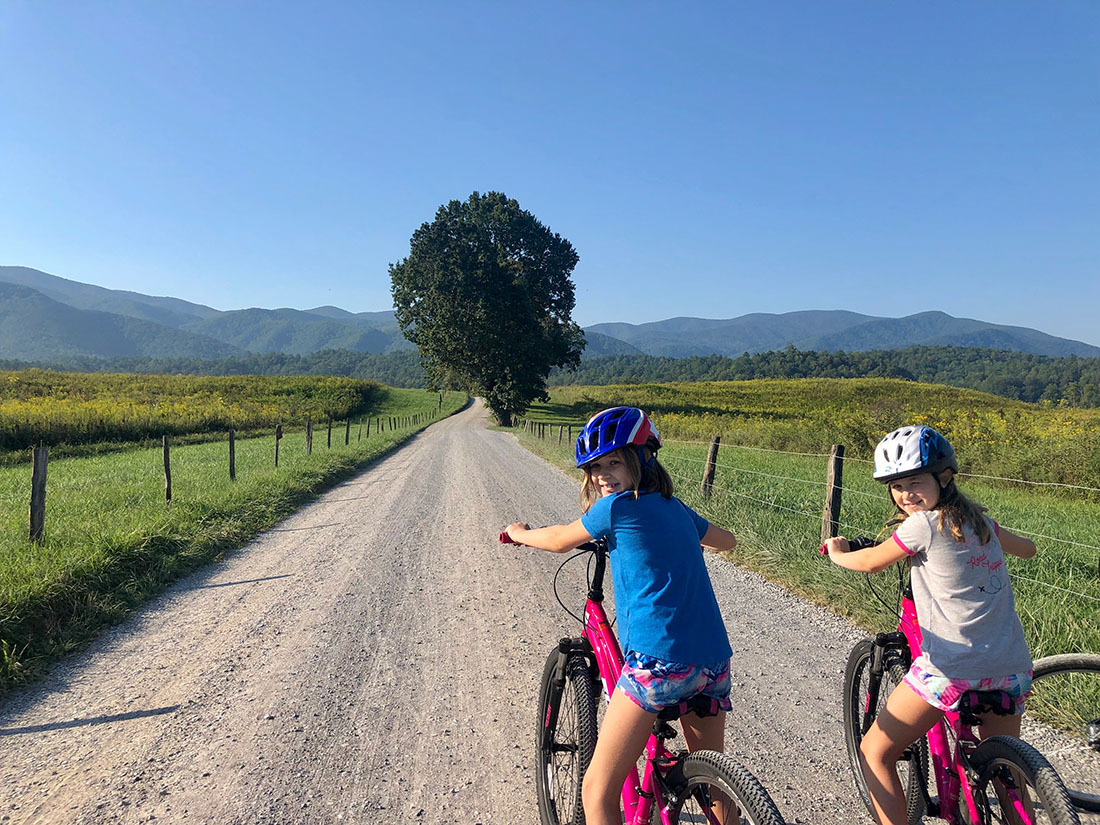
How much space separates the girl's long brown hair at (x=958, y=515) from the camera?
225 centimetres

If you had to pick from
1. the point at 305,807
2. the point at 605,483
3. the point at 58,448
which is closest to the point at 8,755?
the point at 305,807

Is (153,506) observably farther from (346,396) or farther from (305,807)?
(346,396)

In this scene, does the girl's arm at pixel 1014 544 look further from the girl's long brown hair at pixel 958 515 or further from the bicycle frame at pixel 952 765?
the bicycle frame at pixel 952 765

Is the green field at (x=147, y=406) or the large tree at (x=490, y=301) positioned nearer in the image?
the green field at (x=147, y=406)

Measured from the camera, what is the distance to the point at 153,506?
8.83 meters

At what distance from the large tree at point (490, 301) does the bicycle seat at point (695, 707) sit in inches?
1619

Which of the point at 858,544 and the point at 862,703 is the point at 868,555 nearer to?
the point at 858,544

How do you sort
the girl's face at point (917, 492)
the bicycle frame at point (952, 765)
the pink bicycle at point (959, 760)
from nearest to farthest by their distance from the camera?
the pink bicycle at point (959, 760) < the bicycle frame at point (952, 765) < the girl's face at point (917, 492)

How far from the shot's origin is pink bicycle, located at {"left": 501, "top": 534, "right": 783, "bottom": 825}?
5.81ft

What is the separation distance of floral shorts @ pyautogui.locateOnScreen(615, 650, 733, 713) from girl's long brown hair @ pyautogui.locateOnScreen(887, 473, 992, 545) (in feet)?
3.56

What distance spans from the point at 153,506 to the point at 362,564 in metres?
4.10

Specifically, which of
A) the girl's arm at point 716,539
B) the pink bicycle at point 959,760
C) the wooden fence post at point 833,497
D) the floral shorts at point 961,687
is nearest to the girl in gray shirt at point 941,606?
the floral shorts at point 961,687

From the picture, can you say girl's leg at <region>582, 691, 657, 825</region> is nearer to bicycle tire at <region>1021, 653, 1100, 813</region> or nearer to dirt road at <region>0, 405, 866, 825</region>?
dirt road at <region>0, 405, 866, 825</region>

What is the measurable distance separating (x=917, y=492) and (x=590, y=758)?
1.72 m
